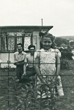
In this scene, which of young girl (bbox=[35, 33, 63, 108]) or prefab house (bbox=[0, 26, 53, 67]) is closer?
young girl (bbox=[35, 33, 63, 108])

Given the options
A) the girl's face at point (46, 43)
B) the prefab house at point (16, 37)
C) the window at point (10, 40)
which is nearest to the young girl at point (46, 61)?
the girl's face at point (46, 43)

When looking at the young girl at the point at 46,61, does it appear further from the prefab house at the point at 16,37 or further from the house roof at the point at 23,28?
the house roof at the point at 23,28

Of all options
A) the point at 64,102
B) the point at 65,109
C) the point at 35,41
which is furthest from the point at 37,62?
the point at 35,41

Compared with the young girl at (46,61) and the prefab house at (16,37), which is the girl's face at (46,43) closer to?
the young girl at (46,61)

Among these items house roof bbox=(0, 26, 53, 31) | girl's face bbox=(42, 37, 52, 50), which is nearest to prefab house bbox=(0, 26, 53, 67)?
house roof bbox=(0, 26, 53, 31)

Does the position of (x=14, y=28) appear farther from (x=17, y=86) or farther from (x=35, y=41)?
(x=17, y=86)

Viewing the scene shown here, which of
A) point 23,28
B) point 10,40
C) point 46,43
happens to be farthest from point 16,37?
point 46,43

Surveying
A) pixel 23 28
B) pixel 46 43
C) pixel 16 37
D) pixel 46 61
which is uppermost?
pixel 23 28

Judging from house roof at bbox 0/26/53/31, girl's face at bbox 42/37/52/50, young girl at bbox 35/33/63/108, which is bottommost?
young girl at bbox 35/33/63/108

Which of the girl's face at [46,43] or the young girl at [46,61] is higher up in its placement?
the girl's face at [46,43]

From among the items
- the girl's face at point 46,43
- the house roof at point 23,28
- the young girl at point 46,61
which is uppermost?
the house roof at point 23,28

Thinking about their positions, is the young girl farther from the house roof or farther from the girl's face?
the house roof

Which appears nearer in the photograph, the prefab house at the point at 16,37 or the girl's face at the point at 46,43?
the girl's face at the point at 46,43

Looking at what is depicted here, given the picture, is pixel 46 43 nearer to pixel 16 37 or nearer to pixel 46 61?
pixel 46 61
